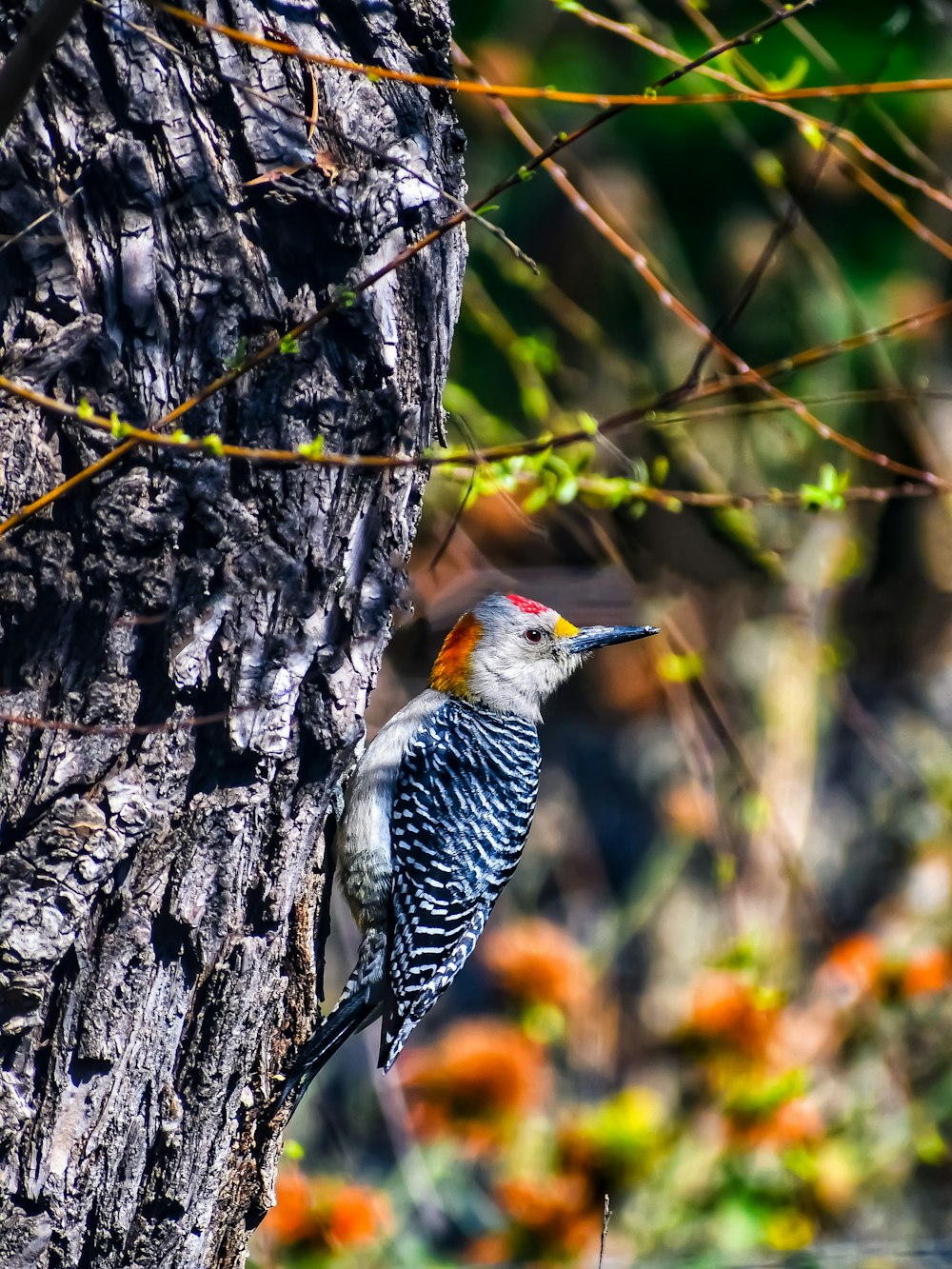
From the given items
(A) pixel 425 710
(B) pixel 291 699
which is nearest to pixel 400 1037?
(A) pixel 425 710

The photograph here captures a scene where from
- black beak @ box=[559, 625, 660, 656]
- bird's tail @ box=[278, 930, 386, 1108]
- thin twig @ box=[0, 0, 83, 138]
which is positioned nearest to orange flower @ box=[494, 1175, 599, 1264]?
bird's tail @ box=[278, 930, 386, 1108]

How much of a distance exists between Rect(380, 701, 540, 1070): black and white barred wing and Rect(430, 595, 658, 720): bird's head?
138 millimetres

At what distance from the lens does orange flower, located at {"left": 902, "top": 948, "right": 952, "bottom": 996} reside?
14.7ft

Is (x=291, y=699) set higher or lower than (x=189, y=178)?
lower

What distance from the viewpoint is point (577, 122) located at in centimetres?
826

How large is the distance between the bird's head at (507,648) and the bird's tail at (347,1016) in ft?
2.97

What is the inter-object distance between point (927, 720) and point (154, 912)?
647 cm

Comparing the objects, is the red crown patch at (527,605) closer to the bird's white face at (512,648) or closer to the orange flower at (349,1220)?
the bird's white face at (512,648)

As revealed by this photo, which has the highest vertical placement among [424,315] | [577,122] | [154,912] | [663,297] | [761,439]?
[577,122]

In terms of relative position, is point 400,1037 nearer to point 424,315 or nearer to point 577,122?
point 424,315

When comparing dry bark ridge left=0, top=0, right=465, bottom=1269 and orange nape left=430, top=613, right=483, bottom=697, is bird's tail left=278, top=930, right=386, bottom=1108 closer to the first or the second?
dry bark ridge left=0, top=0, right=465, bottom=1269

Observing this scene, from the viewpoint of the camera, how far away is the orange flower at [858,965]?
176 inches

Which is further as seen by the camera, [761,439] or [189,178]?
[761,439]

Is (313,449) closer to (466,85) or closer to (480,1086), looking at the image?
(466,85)
